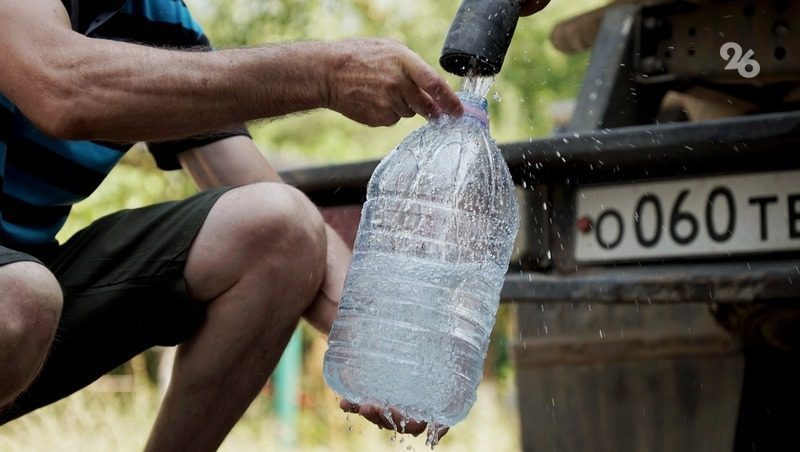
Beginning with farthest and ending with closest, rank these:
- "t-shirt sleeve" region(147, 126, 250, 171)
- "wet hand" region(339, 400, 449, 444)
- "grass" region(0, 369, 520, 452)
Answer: "grass" region(0, 369, 520, 452) < "t-shirt sleeve" region(147, 126, 250, 171) < "wet hand" region(339, 400, 449, 444)

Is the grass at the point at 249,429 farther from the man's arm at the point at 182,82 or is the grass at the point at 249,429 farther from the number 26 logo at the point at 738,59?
the man's arm at the point at 182,82

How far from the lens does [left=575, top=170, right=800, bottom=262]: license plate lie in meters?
2.96

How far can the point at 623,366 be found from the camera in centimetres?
356

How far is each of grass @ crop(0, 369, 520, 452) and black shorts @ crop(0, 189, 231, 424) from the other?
372cm

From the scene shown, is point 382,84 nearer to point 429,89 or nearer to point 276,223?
point 429,89

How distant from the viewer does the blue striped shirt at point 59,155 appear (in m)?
2.74

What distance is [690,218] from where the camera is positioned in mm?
3082

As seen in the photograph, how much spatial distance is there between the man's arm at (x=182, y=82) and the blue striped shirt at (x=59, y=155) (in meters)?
0.26

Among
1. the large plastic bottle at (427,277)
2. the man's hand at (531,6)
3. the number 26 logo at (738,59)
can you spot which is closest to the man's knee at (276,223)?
the large plastic bottle at (427,277)

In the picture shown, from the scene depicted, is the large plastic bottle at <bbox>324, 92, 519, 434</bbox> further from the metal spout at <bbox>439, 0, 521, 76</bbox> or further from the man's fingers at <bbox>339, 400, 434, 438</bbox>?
the metal spout at <bbox>439, 0, 521, 76</bbox>

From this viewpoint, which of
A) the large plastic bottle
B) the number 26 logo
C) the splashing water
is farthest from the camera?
the number 26 logo

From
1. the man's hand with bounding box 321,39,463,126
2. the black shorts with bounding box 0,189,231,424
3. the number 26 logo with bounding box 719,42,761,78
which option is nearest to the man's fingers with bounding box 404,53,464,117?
the man's hand with bounding box 321,39,463,126

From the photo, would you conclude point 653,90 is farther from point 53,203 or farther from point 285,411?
point 285,411

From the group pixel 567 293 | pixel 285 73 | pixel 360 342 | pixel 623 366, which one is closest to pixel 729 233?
pixel 567 293
